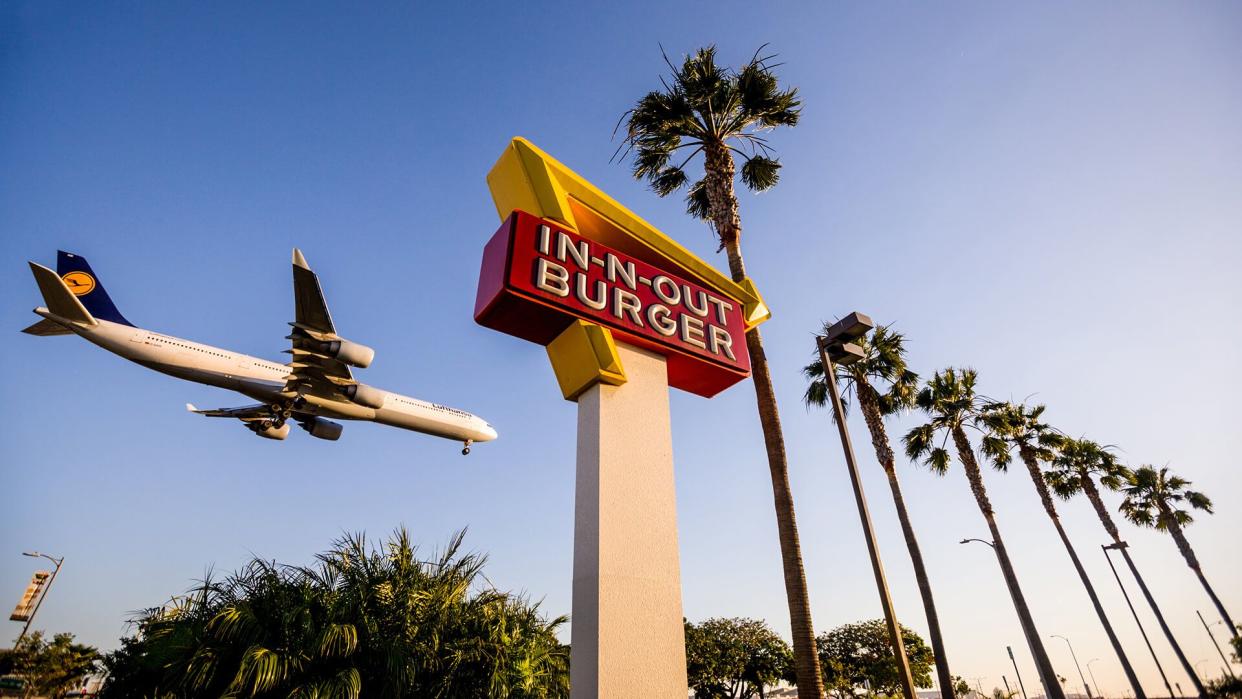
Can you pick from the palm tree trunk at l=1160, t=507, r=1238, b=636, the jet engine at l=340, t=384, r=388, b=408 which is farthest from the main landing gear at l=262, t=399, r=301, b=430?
the palm tree trunk at l=1160, t=507, r=1238, b=636

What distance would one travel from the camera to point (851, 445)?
29.3 feet

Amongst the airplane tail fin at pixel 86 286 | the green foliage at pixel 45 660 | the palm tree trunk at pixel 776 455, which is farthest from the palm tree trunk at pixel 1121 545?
the green foliage at pixel 45 660

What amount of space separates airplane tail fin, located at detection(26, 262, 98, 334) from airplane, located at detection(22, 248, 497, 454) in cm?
3

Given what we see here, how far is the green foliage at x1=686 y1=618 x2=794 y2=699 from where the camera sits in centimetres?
3909

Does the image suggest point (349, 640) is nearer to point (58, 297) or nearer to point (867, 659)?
point (58, 297)

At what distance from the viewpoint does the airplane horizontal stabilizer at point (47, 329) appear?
2595 centimetres

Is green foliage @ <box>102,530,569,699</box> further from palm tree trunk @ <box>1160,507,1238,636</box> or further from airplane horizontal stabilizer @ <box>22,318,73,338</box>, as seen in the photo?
palm tree trunk @ <box>1160,507,1238,636</box>

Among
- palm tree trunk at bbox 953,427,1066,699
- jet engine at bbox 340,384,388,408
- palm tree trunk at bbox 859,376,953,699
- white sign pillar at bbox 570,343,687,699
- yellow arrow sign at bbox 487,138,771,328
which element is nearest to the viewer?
white sign pillar at bbox 570,343,687,699

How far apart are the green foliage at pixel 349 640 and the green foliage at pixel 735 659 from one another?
3325 cm

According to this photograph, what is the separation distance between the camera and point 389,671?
7832 millimetres

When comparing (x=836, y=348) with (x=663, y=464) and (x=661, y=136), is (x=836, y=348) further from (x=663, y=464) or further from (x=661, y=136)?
(x=661, y=136)

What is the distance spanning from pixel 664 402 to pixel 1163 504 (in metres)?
46.1

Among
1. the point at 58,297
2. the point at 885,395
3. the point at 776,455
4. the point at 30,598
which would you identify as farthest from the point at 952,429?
the point at 30,598

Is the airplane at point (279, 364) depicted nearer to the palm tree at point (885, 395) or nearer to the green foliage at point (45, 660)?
the palm tree at point (885, 395)
